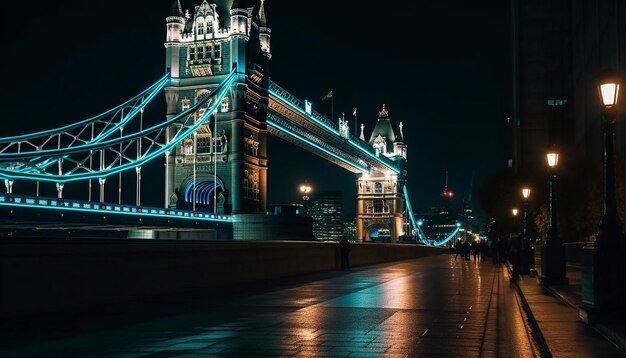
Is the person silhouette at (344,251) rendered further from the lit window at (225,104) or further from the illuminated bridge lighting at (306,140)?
the illuminated bridge lighting at (306,140)

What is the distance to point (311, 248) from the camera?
32.5 meters

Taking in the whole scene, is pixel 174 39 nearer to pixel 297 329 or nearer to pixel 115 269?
pixel 115 269

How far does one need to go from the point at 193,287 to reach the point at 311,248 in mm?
12200

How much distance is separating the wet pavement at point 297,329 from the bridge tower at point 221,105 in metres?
63.2

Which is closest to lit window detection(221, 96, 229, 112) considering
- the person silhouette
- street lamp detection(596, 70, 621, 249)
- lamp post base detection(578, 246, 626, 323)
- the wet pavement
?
the person silhouette

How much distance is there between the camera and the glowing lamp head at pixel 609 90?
1285cm

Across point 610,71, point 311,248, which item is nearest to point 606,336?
point 610,71

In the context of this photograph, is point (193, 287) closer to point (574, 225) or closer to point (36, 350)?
point (36, 350)

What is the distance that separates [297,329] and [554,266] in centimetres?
1238

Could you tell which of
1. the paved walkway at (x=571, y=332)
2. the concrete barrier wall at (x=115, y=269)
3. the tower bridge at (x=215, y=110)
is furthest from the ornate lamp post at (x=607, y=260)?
the tower bridge at (x=215, y=110)

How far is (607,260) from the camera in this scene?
1255 cm

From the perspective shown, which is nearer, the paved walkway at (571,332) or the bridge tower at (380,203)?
the paved walkway at (571,332)

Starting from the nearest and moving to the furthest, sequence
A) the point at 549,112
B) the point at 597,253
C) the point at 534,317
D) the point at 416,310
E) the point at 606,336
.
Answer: the point at 606,336 < the point at 597,253 < the point at 534,317 < the point at 416,310 < the point at 549,112

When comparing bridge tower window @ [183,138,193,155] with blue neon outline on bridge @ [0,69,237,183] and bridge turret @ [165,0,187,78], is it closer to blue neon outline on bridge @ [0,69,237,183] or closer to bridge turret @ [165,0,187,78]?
blue neon outline on bridge @ [0,69,237,183]
